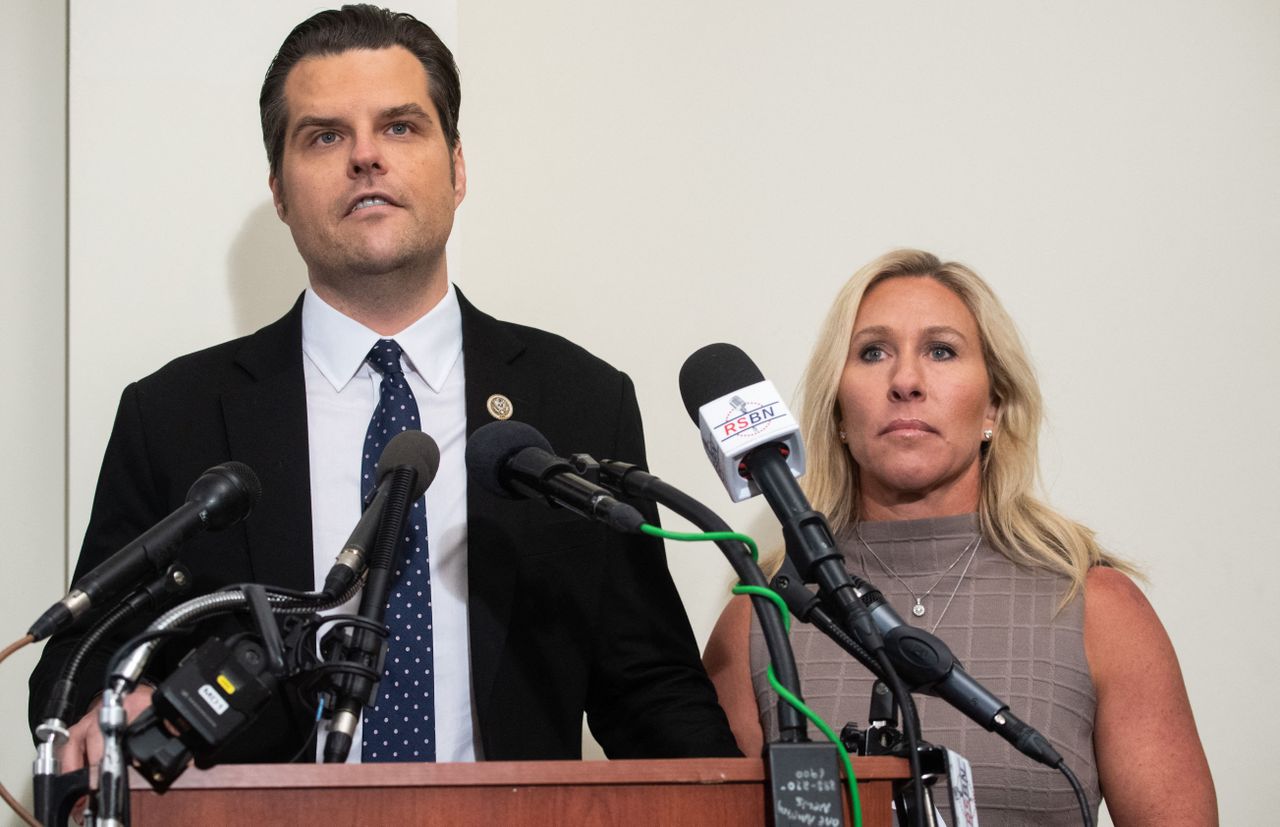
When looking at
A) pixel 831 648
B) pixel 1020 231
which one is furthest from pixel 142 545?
pixel 1020 231

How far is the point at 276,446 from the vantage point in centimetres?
205

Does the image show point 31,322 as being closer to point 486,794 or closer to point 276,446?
point 276,446

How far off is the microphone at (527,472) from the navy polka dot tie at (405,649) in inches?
12.8

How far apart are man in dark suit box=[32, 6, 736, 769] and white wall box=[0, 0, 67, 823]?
73cm

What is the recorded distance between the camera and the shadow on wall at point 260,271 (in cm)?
268

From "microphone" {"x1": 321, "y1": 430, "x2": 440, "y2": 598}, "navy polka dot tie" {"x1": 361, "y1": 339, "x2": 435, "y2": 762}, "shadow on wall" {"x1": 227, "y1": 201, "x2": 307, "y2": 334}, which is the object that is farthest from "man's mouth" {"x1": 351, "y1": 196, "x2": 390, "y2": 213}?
"microphone" {"x1": 321, "y1": 430, "x2": 440, "y2": 598}

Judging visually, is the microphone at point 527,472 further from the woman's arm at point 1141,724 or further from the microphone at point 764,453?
the woman's arm at point 1141,724

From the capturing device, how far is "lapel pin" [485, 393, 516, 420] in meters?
2.14

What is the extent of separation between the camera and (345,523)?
80.6 inches

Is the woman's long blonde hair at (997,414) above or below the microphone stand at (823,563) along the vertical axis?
above

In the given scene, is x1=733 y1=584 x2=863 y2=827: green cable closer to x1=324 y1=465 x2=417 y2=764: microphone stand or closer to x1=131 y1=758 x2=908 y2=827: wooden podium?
x1=131 y1=758 x2=908 y2=827: wooden podium

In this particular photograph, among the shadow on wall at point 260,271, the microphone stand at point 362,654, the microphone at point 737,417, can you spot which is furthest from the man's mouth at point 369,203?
the microphone stand at point 362,654

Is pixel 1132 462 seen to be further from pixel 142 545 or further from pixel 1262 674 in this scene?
pixel 142 545

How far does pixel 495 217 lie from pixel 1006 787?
62.4 inches
